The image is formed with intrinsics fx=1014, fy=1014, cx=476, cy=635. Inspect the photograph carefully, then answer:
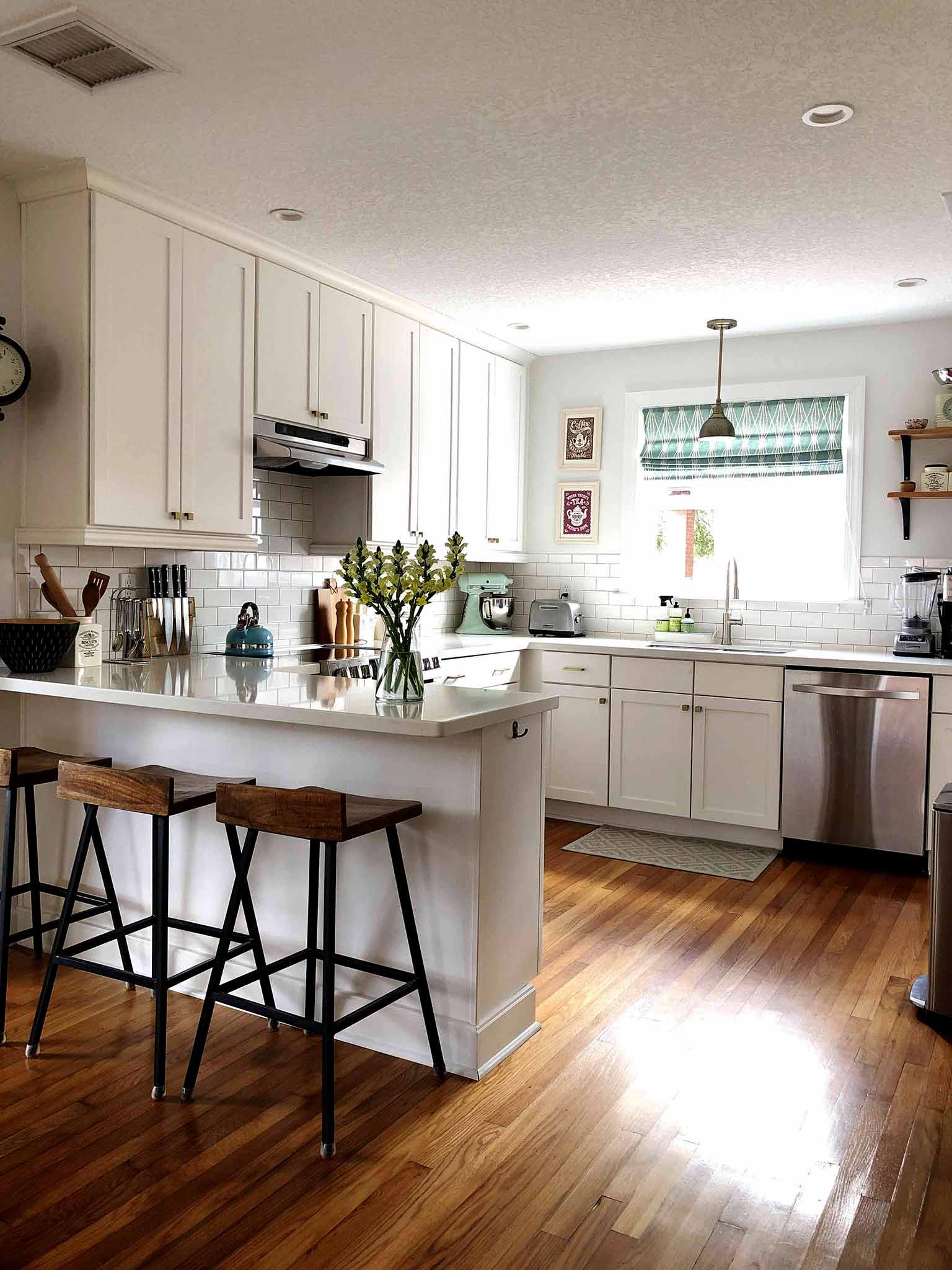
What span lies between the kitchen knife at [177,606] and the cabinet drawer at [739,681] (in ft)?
8.03

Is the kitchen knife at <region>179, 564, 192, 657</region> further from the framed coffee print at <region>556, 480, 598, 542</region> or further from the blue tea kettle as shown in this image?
the framed coffee print at <region>556, 480, 598, 542</region>

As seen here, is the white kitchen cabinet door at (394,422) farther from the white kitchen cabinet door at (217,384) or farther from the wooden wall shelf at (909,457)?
the wooden wall shelf at (909,457)

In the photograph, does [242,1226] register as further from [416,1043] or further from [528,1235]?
[416,1043]

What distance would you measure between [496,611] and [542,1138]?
3.77 m

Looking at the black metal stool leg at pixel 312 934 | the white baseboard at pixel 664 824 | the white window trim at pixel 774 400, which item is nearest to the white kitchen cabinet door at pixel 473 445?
the white window trim at pixel 774 400

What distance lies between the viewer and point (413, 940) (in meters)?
2.54

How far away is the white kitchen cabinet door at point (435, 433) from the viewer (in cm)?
508

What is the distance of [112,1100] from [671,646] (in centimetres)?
360

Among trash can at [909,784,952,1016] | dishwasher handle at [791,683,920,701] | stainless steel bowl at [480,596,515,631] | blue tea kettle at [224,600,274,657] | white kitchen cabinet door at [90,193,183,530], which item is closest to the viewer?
trash can at [909,784,952,1016]

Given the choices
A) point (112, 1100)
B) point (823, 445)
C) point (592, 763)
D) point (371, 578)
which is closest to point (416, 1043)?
point (112, 1100)

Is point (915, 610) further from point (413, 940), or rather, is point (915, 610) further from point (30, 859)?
point (30, 859)

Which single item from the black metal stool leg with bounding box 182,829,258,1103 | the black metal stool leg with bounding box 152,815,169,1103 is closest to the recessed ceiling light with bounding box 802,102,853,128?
the black metal stool leg with bounding box 182,829,258,1103

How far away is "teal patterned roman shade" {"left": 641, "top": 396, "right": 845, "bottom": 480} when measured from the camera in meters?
5.31

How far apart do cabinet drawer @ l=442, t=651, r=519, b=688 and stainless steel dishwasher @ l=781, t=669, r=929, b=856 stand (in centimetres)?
142
